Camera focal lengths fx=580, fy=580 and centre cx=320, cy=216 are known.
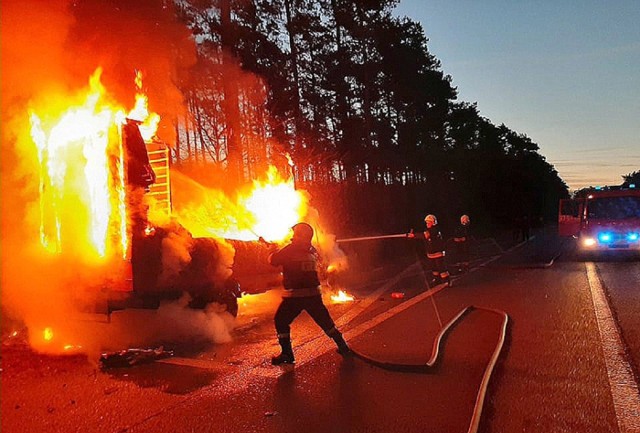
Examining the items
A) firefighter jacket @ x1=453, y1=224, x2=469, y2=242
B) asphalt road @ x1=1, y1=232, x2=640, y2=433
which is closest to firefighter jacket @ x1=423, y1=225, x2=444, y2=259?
firefighter jacket @ x1=453, y1=224, x2=469, y2=242

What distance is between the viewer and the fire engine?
1920 cm

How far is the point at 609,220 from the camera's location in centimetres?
1981

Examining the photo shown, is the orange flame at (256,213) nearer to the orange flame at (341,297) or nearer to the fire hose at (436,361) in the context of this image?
the orange flame at (341,297)

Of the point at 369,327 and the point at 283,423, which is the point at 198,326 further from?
the point at 283,423

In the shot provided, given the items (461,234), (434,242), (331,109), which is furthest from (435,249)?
(331,109)

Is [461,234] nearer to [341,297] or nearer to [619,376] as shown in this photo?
[341,297]

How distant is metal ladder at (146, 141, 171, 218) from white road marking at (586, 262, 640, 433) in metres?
5.94

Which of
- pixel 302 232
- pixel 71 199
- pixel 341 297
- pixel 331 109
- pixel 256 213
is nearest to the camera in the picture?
pixel 302 232

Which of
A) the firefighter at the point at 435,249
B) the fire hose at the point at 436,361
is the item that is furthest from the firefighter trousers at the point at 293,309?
the firefighter at the point at 435,249

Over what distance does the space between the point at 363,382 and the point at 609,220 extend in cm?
1712

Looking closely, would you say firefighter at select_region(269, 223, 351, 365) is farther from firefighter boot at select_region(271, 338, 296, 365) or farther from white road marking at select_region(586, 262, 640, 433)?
white road marking at select_region(586, 262, 640, 433)

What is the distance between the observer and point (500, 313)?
8852 millimetres

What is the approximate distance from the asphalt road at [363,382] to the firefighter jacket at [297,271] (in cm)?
79

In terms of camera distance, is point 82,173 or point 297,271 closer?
point 297,271
